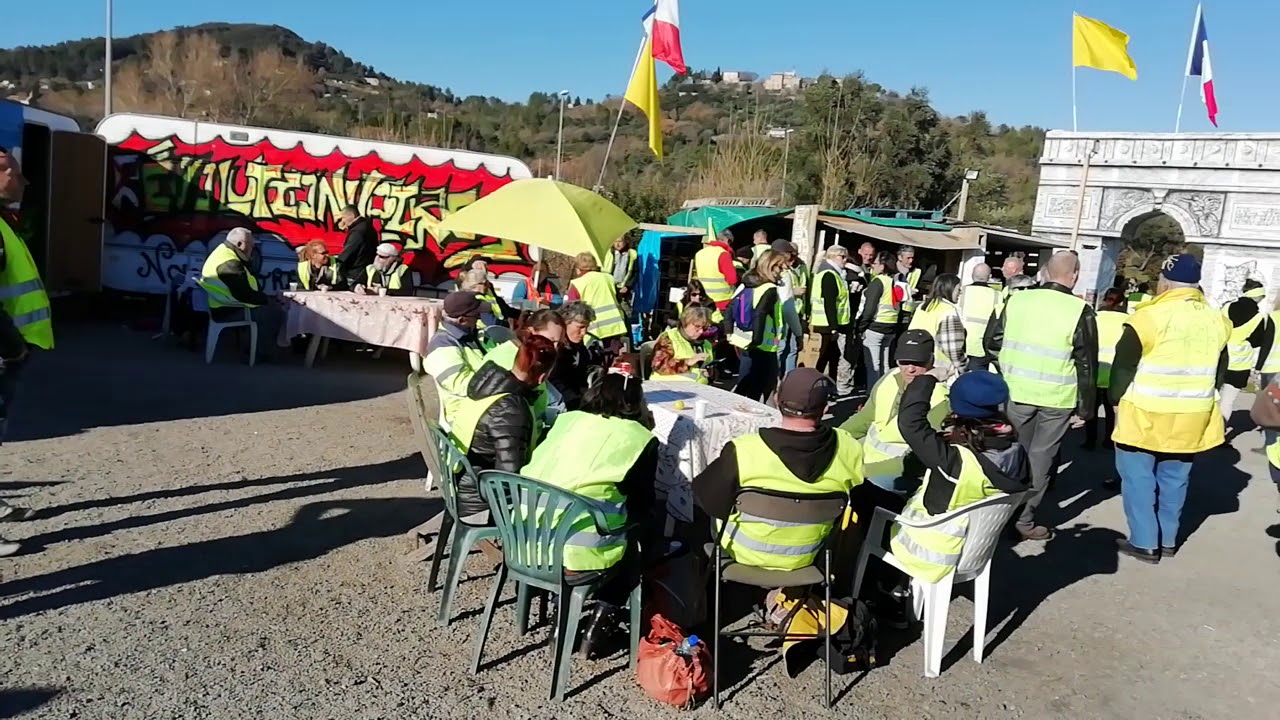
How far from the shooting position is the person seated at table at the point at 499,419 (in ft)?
12.7

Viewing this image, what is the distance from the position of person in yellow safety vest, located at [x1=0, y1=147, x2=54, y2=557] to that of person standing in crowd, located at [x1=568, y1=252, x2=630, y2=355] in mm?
4346

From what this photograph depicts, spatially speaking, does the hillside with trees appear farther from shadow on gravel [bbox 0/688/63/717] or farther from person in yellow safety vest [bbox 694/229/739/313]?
shadow on gravel [bbox 0/688/63/717]

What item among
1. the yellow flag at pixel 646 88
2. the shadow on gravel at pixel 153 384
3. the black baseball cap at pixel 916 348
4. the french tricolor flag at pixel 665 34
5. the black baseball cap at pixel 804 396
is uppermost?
the french tricolor flag at pixel 665 34

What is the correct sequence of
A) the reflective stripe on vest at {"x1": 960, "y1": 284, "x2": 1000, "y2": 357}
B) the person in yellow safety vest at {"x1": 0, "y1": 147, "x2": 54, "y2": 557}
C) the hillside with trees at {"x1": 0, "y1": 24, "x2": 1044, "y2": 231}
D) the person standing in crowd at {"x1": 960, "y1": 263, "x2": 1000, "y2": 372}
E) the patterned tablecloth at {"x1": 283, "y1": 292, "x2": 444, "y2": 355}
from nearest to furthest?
the person in yellow safety vest at {"x1": 0, "y1": 147, "x2": 54, "y2": 557} < the person standing in crowd at {"x1": 960, "y1": 263, "x2": 1000, "y2": 372} < the reflective stripe on vest at {"x1": 960, "y1": 284, "x2": 1000, "y2": 357} < the patterned tablecloth at {"x1": 283, "y1": 292, "x2": 444, "y2": 355} < the hillside with trees at {"x1": 0, "y1": 24, "x2": 1044, "y2": 231}

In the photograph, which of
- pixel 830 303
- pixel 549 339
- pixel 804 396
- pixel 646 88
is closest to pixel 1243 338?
pixel 830 303

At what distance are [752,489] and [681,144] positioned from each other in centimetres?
5591

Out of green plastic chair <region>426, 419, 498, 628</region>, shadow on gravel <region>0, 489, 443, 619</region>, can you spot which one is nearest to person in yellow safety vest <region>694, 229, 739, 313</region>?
shadow on gravel <region>0, 489, 443, 619</region>

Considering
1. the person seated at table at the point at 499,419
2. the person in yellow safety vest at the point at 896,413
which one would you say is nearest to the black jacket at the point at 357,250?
the person seated at table at the point at 499,419

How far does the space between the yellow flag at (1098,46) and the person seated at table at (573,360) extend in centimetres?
1094

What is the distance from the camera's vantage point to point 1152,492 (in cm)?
572

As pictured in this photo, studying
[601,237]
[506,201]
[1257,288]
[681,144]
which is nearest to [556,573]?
[601,237]

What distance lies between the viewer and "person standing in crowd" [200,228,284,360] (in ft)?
29.7

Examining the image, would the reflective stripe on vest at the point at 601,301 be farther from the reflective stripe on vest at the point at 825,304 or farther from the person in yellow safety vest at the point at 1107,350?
the person in yellow safety vest at the point at 1107,350

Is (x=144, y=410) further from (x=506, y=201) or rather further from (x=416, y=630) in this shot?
(x=416, y=630)
